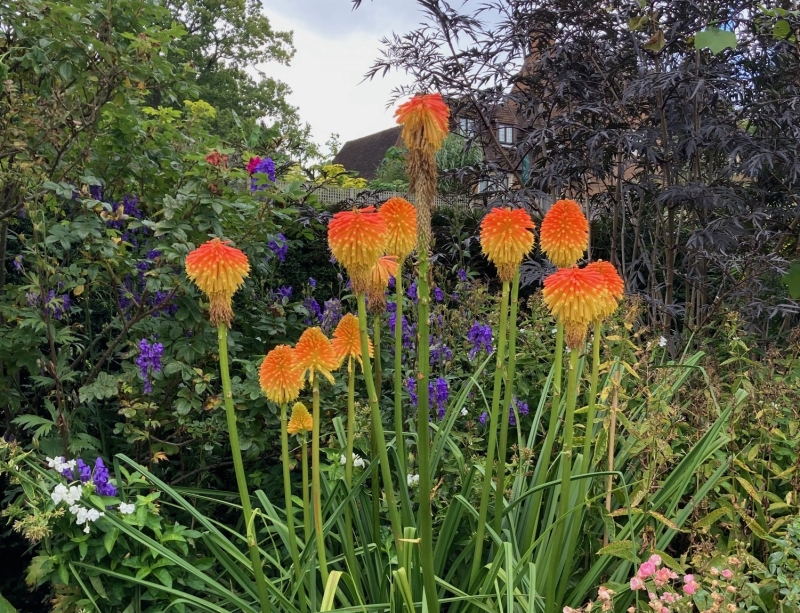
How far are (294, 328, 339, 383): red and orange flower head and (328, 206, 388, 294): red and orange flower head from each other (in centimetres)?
24

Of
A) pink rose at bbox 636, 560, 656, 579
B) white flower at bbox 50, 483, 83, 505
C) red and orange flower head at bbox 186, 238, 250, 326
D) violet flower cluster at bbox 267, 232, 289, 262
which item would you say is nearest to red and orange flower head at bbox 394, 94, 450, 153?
red and orange flower head at bbox 186, 238, 250, 326

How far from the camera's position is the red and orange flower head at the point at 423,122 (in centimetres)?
147

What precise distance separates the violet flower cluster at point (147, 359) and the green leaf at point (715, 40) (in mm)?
2415

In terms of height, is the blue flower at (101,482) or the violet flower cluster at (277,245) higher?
the violet flower cluster at (277,245)

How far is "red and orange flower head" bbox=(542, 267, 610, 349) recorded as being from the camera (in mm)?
1647

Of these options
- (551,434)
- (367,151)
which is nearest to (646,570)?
(551,434)

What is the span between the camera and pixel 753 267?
4.22 metres

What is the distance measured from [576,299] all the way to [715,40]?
76cm

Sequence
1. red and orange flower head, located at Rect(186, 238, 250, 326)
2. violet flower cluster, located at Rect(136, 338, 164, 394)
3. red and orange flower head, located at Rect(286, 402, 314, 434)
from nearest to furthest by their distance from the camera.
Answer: red and orange flower head, located at Rect(186, 238, 250, 326), red and orange flower head, located at Rect(286, 402, 314, 434), violet flower cluster, located at Rect(136, 338, 164, 394)

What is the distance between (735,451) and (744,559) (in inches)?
26.9

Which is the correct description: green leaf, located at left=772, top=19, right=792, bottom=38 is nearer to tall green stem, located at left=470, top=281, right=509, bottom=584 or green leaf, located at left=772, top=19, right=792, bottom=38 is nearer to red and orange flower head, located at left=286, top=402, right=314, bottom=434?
tall green stem, located at left=470, top=281, right=509, bottom=584

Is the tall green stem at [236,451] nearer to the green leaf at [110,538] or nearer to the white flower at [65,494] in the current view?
the green leaf at [110,538]

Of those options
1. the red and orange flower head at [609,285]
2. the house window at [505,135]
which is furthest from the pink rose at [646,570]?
the house window at [505,135]

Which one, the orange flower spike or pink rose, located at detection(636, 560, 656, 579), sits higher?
the orange flower spike
